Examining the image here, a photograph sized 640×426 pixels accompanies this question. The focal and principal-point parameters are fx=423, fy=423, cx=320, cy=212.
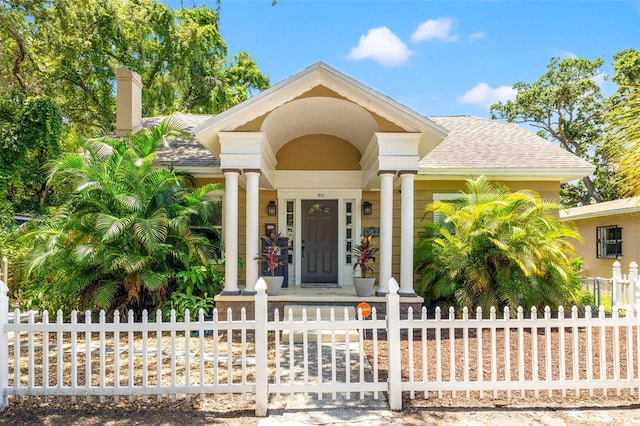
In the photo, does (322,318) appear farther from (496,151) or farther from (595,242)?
(595,242)

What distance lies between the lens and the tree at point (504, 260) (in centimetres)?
705

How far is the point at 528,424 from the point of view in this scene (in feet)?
11.5

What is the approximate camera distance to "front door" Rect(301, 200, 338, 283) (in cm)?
979

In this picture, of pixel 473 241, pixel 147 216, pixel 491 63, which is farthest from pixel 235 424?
pixel 491 63

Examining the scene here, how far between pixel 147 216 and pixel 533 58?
57.0 feet

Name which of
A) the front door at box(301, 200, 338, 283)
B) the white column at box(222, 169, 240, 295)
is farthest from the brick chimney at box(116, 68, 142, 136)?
the front door at box(301, 200, 338, 283)

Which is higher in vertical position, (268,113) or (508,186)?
(268,113)

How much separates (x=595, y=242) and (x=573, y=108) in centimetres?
1064

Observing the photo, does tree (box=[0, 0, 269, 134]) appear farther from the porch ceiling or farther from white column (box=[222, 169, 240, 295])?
white column (box=[222, 169, 240, 295])

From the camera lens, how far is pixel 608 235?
1462 cm

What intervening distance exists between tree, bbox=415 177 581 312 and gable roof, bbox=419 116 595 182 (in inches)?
65.7

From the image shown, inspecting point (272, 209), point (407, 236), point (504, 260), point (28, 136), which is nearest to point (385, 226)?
point (407, 236)

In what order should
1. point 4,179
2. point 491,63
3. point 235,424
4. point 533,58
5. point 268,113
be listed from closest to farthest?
point 235,424 < point 268,113 < point 4,179 < point 491,63 < point 533,58

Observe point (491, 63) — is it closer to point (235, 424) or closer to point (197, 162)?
point (197, 162)
